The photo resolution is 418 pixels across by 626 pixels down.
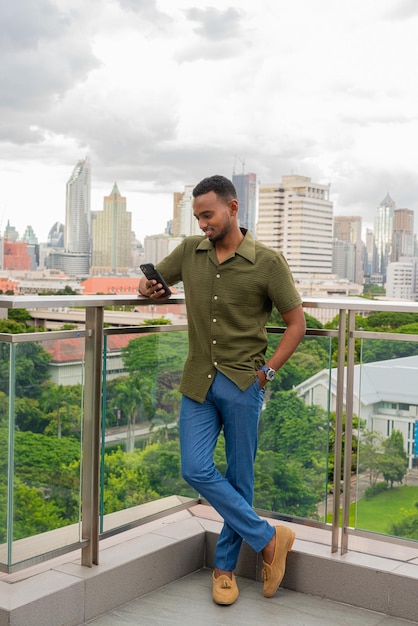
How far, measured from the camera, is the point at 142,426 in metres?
3.14

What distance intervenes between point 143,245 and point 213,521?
59.7m

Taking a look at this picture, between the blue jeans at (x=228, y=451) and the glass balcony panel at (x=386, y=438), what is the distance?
404 mm

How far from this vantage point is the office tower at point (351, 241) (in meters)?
63.1

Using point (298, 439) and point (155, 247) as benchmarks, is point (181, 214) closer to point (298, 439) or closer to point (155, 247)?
point (155, 247)

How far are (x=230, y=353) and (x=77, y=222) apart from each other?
60798 millimetres

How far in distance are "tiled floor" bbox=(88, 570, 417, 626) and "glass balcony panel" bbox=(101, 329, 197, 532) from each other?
0.32m

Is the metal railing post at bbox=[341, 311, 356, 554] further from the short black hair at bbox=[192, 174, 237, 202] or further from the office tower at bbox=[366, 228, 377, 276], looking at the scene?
the office tower at bbox=[366, 228, 377, 276]

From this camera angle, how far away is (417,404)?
289 centimetres

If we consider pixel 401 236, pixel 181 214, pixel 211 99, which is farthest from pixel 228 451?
pixel 211 99

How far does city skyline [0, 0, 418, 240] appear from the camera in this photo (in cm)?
6412

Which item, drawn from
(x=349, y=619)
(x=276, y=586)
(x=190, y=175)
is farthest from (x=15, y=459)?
(x=190, y=175)

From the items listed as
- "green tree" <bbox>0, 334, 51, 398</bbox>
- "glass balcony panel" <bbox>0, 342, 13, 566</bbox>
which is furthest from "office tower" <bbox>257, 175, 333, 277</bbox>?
"glass balcony panel" <bbox>0, 342, 13, 566</bbox>

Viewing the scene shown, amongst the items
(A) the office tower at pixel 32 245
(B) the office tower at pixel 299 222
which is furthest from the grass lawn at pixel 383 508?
(B) the office tower at pixel 299 222

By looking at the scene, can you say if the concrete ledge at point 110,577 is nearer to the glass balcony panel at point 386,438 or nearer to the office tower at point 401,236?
the glass balcony panel at point 386,438
